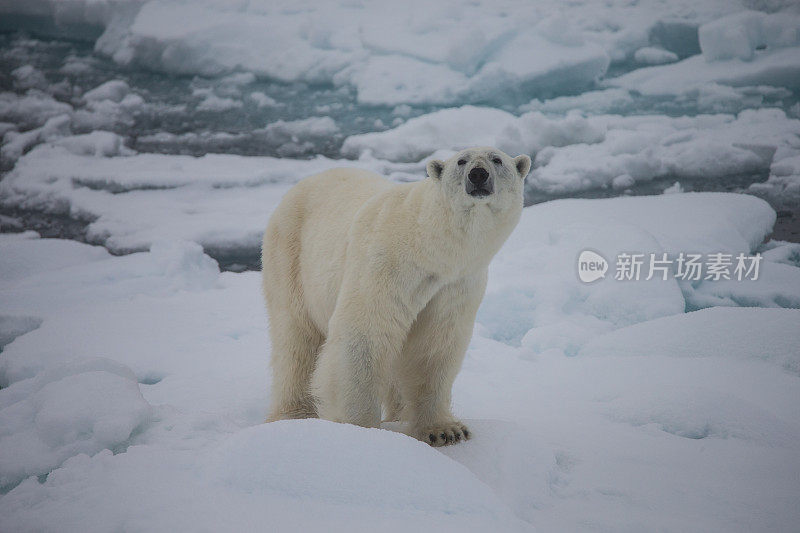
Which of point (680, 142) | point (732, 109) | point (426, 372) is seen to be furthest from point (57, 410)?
point (732, 109)

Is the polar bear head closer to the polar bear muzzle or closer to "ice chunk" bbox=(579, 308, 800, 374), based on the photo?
the polar bear muzzle

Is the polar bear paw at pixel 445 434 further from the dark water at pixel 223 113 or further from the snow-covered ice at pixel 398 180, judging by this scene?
the dark water at pixel 223 113

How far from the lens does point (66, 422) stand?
6.39 ft

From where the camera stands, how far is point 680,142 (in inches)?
327

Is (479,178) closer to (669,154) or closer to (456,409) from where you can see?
(456,409)

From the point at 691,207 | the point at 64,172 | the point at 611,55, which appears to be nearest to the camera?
the point at 691,207

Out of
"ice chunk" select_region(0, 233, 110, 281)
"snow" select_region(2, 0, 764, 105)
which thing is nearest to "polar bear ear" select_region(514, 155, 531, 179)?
"ice chunk" select_region(0, 233, 110, 281)

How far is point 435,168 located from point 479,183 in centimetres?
21

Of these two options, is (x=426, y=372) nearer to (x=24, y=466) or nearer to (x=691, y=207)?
(x=24, y=466)

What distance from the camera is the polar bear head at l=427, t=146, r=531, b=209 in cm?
205

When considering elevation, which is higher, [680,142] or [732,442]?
[680,142]

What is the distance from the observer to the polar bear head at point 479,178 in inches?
80.7

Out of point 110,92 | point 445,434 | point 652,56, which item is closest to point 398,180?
point 110,92

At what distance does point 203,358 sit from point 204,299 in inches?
49.0
